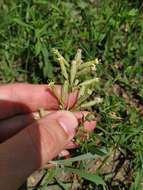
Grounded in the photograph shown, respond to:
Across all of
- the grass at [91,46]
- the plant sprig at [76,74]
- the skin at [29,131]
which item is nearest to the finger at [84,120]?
the skin at [29,131]

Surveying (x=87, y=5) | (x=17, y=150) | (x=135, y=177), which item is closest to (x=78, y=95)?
(x=17, y=150)

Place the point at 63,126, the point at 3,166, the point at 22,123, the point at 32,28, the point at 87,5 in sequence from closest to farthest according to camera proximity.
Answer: the point at 3,166 < the point at 63,126 < the point at 22,123 < the point at 32,28 < the point at 87,5

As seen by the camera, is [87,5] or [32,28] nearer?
[32,28]

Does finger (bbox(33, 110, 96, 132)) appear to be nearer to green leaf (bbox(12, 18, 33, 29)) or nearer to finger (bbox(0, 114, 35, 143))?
finger (bbox(0, 114, 35, 143))

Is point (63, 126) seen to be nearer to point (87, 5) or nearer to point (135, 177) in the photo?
point (135, 177)

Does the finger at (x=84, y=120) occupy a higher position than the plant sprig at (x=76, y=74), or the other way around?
the plant sprig at (x=76, y=74)

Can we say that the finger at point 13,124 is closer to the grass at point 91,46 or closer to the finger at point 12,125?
the finger at point 12,125

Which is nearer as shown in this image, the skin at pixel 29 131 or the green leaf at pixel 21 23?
the skin at pixel 29 131
